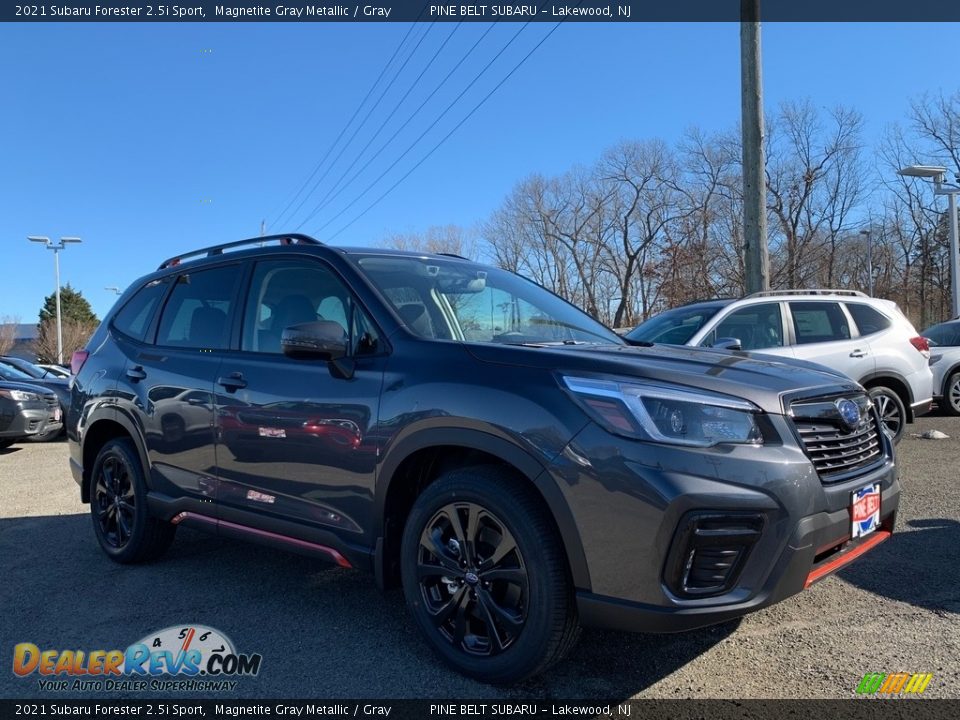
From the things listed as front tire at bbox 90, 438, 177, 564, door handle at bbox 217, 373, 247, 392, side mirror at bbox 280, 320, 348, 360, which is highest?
side mirror at bbox 280, 320, 348, 360

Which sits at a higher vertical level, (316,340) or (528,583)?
(316,340)

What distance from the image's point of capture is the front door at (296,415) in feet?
10.2

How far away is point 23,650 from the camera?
3254mm

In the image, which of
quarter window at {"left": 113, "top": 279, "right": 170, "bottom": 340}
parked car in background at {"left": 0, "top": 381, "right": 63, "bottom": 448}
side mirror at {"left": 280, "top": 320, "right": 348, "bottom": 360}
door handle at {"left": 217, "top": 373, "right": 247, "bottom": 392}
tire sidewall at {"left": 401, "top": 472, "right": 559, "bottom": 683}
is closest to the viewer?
tire sidewall at {"left": 401, "top": 472, "right": 559, "bottom": 683}

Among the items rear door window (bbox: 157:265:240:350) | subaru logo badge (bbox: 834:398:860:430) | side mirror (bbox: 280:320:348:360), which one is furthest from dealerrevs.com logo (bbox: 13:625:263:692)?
subaru logo badge (bbox: 834:398:860:430)

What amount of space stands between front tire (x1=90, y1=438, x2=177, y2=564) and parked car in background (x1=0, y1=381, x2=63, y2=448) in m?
6.48

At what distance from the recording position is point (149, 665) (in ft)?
10.2

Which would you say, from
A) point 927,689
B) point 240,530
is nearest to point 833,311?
point 927,689

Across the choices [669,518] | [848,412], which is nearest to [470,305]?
[669,518]

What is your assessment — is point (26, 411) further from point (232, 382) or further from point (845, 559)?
point (845, 559)

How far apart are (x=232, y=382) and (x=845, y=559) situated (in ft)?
9.66

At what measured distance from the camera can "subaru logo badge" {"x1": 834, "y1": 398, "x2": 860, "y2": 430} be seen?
285 centimetres

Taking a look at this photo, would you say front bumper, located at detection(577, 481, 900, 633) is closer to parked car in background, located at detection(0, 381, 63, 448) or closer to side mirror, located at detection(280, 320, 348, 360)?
side mirror, located at detection(280, 320, 348, 360)

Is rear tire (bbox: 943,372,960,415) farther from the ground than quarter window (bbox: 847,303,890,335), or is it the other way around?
quarter window (bbox: 847,303,890,335)
